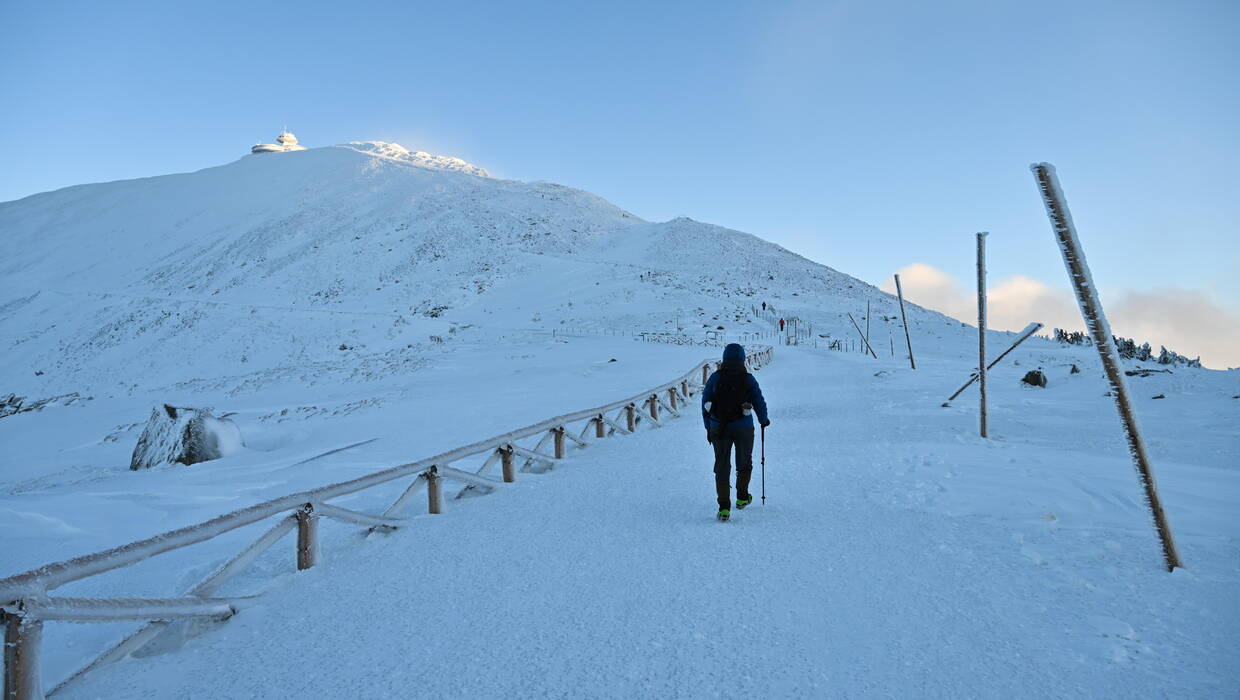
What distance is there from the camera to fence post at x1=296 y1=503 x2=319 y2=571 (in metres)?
5.43

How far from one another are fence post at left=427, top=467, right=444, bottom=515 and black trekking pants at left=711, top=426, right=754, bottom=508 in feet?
10.4

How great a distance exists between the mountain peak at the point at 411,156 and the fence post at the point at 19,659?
133 metres

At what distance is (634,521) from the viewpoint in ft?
21.7

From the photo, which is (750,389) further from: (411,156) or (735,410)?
(411,156)

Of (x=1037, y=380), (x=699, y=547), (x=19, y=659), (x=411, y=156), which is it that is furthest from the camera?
(x=411, y=156)

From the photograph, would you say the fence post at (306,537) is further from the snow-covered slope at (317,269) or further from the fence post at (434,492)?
the snow-covered slope at (317,269)

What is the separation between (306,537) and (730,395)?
14.0ft

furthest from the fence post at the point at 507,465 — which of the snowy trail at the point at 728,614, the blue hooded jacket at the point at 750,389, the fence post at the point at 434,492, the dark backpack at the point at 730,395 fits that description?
the dark backpack at the point at 730,395

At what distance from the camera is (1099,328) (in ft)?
15.0

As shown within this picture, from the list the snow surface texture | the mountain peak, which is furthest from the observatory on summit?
the snow surface texture

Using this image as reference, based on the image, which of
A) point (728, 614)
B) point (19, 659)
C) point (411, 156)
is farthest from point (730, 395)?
point (411, 156)

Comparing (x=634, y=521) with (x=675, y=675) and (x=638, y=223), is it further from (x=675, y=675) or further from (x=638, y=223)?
(x=638, y=223)

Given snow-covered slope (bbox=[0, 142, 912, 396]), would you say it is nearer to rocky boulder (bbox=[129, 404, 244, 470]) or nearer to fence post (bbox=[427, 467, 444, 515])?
rocky boulder (bbox=[129, 404, 244, 470])

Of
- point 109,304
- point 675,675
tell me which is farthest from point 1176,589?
point 109,304
